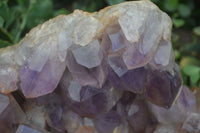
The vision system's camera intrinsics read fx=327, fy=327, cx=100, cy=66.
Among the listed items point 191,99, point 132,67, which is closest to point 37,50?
point 132,67

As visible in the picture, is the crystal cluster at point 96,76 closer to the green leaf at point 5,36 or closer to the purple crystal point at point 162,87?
the purple crystal point at point 162,87

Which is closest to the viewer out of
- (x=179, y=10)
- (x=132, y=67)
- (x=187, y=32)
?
(x=132, y=67)

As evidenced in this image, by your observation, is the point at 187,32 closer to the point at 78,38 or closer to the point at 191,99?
the point at 191,99

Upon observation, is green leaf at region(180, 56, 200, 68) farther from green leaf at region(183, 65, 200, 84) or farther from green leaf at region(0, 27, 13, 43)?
green leaf at region(0, 27, 13, 43)

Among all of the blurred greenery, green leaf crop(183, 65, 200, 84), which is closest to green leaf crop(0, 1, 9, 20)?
the blurred greenery

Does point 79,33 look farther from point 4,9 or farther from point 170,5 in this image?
point 170,5

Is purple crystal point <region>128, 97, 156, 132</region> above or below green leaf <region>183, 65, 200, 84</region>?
above
